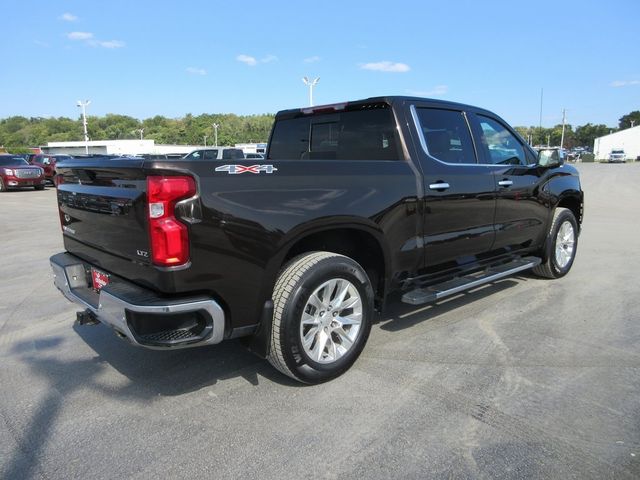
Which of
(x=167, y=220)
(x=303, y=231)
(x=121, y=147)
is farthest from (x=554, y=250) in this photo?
(x=121, y=147)

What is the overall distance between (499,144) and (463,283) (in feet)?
5.55

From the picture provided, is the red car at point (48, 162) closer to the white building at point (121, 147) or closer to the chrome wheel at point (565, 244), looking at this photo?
the chrome wheel at point (565, 244)

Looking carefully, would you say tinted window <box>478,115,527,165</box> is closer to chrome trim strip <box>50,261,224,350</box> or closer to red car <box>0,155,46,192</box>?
chrome trim strip <box>50,261,224,350</box>

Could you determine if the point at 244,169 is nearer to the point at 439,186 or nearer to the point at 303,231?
the point at 303,231

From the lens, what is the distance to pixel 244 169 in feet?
9.65

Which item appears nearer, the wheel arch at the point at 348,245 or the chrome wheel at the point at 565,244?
the wheel arch at the point at 348,245

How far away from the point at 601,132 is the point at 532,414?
133 m

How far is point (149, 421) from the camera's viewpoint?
2.99 meters

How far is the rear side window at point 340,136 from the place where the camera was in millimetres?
4160

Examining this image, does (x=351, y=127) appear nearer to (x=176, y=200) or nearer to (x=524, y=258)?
(x=176, y=200)

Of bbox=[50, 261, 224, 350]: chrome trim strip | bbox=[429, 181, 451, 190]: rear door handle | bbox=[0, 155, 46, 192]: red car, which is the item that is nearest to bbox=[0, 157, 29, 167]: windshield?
bbox=[0, 155, 46, 192]: red car

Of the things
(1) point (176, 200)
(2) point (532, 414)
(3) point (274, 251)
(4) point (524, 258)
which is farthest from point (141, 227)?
(4) point (524, 258)

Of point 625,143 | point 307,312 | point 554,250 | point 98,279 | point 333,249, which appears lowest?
point 554,250

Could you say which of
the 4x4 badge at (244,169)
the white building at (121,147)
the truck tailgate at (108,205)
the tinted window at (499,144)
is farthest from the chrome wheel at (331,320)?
the white building at (121,147)
